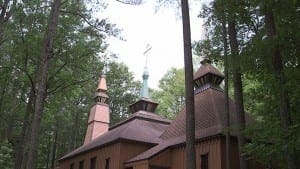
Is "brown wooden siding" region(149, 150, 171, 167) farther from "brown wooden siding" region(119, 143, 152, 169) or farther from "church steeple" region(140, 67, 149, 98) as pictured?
"church steeple" region(140, 67, 149, 98)

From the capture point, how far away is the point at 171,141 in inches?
777

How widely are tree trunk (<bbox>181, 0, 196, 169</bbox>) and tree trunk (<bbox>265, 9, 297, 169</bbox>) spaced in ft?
7.63

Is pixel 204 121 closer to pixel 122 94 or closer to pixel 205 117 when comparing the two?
pixel 205 117

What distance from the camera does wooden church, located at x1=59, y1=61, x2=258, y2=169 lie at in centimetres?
1637

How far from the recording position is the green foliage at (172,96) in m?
40.1

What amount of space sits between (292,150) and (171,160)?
10557mm

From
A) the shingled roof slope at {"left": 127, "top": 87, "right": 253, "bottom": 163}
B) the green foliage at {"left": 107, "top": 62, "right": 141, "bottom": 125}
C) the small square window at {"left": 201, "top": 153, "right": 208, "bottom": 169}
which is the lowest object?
the small square window at {"left": 201, "top": 153, "right": 208, "bottom": 169}

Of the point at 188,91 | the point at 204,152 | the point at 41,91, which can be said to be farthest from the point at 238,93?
the point at 41,91

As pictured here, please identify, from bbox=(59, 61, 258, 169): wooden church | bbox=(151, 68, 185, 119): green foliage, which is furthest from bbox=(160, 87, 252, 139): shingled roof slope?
bbox=(151, 68, 185, 119): green foliage

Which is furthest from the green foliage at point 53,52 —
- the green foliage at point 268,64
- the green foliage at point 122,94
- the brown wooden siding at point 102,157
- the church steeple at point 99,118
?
the green foliage at point 122,94

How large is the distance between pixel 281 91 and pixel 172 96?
31033 mm

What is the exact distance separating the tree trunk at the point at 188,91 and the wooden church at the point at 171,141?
3881 millimetres

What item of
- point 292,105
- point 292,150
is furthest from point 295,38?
point 292,150

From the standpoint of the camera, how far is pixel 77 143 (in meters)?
45.0
